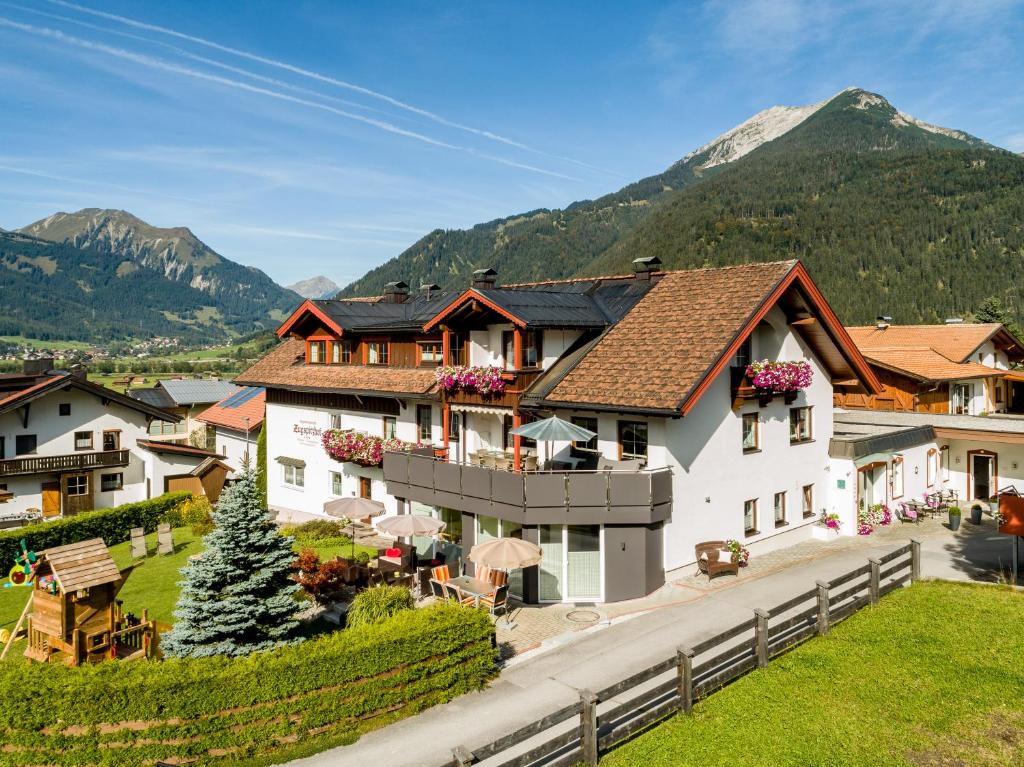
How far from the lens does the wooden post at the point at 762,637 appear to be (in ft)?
42.9

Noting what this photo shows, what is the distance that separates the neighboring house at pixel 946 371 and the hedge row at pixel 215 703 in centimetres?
3063

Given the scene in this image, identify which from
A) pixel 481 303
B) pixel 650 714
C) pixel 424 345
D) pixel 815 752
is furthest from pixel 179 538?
pixel 815 752

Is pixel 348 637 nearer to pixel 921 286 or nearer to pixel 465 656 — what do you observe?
pixel 465 656

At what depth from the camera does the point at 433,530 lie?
19766mm

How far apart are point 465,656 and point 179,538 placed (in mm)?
22698

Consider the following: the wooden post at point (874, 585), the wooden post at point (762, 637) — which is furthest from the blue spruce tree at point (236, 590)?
the wooden post at point (874, 585)

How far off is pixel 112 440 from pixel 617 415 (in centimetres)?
3339

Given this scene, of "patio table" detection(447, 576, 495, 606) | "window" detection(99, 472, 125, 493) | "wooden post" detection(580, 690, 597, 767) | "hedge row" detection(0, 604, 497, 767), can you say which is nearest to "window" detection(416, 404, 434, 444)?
"patio table" detection(447, 576, 495, 606)

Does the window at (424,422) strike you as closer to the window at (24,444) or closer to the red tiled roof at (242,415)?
the red tiled roof at (242,415)

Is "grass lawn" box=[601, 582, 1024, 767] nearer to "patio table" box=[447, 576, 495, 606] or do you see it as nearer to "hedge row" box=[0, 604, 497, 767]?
"hedge row" box=[0, 604, 497, 767]

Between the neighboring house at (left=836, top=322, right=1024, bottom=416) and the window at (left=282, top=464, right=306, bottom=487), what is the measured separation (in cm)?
2806

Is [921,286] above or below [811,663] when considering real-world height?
above

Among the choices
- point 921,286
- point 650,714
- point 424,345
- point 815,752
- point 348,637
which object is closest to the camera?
point 815,752

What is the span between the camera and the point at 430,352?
26.8 metres
